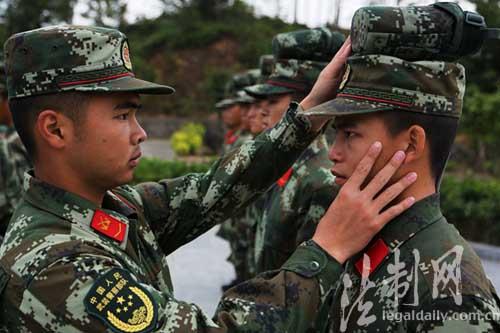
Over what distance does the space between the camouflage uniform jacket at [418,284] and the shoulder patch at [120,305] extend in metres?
0.68

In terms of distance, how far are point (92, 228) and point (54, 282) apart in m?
0.29

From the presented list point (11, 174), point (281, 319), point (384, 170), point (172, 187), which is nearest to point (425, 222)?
point (384, 170)

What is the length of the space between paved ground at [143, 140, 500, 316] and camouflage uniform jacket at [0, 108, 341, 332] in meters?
3.81

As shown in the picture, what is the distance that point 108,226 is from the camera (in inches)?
70.9

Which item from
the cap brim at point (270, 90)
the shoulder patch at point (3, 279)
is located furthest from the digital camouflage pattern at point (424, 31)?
the cap brim at point (270, 90)

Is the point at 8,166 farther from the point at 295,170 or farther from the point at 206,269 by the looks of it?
the point at 206,269

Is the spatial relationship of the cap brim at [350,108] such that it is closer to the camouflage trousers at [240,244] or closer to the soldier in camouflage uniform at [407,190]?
the soldier in camouflage uniform at [407,190]

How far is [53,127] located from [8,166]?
319cm

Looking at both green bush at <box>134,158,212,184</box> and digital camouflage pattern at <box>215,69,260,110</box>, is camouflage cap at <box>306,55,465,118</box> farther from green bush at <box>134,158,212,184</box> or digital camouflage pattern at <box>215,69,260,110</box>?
green bush at <box>134,158,212,184</box>

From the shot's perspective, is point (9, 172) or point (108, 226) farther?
point (9, 172)

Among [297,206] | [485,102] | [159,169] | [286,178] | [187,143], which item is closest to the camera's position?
[297,206]

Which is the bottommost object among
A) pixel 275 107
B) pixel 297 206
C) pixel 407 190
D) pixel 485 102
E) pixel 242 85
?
pixel 485 102

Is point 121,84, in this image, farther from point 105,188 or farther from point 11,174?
point 11,174

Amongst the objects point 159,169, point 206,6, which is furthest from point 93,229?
point 206,6
